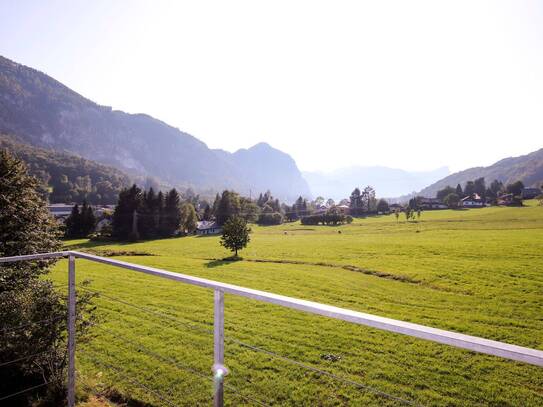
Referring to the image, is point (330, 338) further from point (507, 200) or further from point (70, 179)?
point (70, 179)

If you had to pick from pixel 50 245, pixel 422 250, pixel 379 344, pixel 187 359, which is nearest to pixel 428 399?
pixel 379 344

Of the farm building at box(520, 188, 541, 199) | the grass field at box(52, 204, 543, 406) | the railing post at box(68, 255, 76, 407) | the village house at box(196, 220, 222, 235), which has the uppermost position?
the farm building at box(520, 188, 541, 199)

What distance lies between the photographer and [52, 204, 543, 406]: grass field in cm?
861

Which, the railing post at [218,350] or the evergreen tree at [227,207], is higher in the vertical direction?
Result: the evergreen tree at [227,207]

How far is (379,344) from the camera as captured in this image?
39.1 ft

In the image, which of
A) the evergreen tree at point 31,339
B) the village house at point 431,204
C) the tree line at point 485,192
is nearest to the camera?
the evergreen tree at point 31,339

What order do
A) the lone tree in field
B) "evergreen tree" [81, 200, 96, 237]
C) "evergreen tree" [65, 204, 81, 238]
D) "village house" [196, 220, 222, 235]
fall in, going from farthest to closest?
"village house" [196, 220, 222, 235] → "evergreen tree" [81, 200, 96, 237] → "evergreen tree" [65, 204, 81, 238] → the lone tree in field

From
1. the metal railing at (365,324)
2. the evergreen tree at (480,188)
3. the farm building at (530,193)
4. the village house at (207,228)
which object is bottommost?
the village house at (207,228)

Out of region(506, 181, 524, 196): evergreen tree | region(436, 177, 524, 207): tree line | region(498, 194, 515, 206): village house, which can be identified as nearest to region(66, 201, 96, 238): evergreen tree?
region(436, 177, 524, 207): tree line

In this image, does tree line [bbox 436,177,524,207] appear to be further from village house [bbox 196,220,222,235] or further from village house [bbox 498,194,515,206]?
village house [bbox 196,220,222,235]

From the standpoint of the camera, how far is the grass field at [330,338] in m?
8.61

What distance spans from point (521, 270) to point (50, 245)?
28.5m

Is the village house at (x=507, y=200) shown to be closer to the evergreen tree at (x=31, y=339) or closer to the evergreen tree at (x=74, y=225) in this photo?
the evergreen tree at (x=74, y=225)

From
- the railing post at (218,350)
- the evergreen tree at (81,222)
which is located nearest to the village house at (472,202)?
the evergreen tree at (81,222)
